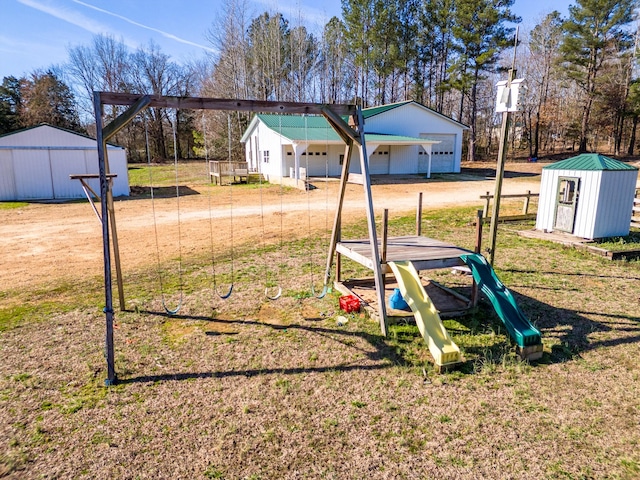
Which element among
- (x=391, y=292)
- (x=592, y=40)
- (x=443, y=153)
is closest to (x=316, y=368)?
(x=391, y=292)

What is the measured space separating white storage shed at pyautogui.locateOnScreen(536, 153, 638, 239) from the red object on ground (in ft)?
20.4

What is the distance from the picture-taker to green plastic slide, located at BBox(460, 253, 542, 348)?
4.05 m

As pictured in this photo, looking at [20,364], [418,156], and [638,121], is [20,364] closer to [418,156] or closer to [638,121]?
[418,156]

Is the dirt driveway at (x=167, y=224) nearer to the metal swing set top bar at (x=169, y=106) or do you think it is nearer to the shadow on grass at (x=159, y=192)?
the shadow on grass at (x=159, y=192)

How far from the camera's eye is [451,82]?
116 ft

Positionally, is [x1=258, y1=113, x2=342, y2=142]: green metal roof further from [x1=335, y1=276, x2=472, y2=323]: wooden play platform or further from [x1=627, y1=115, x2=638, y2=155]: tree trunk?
[x1=627, y1=115, x2=638, y2=155]: tree trunk

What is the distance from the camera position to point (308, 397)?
3510 mm

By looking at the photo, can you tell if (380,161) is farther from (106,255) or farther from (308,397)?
(308,397)

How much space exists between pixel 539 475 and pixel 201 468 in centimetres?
220

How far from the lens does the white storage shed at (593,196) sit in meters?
8.37

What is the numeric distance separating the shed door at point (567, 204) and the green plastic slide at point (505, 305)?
5312 mm

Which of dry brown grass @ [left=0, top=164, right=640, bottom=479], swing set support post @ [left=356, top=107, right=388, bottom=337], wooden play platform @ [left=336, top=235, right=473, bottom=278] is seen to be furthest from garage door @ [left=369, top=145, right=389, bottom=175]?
swing set support post @ [left=356, top=107, right=388, bottom=337]

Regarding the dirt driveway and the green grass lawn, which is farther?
the dirt driveway

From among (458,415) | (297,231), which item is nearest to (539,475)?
(458,415)
